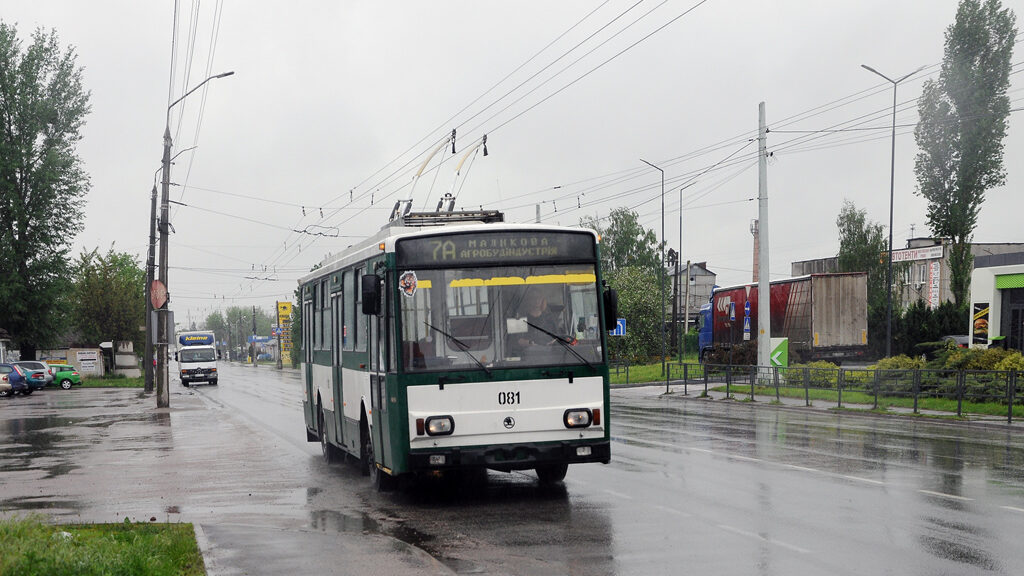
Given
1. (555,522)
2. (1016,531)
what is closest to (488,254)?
(555,522)

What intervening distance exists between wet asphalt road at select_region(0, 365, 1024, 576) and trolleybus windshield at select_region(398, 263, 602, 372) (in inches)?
63.1

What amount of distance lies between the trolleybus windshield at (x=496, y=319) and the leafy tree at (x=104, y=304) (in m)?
65.6

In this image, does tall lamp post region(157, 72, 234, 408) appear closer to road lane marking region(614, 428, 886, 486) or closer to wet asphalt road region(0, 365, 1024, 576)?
wet asphalt road region(0, 365, 1024, 576)

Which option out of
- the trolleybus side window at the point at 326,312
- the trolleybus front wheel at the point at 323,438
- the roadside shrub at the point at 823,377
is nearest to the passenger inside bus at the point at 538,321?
the trolleybus side window at the point at 326,312

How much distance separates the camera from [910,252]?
4694 cm

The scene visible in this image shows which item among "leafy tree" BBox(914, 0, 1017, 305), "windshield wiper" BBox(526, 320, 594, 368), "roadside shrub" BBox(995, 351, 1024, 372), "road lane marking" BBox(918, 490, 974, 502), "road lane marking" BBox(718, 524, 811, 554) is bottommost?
"road lane marking" BBox(918, 490, 974, 502)

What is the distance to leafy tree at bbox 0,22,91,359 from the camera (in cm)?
5900

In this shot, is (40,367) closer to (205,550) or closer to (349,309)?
(349,309)

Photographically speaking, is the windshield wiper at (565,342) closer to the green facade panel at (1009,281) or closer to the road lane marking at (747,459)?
the road lane marking at (747,459)

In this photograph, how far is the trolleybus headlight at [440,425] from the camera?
1134 centimetres

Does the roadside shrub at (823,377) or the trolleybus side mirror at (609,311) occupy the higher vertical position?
the trolleybus side mirror at (609,311)

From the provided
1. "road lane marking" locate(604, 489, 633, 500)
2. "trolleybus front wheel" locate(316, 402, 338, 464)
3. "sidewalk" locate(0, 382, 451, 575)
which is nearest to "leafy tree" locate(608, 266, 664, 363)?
"sidewalk" locate(0, 382, 451, 575)

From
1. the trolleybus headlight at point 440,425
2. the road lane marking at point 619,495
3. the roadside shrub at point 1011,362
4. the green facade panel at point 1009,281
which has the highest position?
the green facade panel at point 1009,281

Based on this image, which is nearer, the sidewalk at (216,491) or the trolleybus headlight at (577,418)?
the sidewalk at (216,491)
